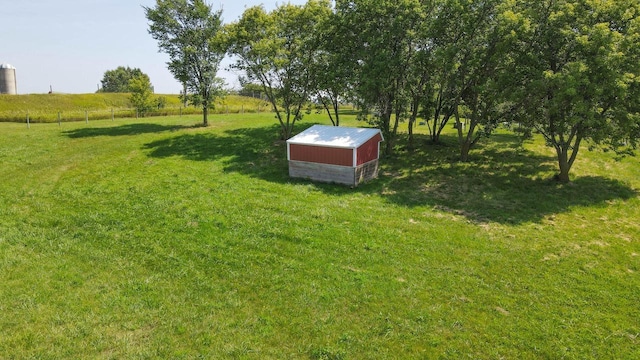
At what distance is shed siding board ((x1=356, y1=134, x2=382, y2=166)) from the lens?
2164 cm

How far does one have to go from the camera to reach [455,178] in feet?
75.2

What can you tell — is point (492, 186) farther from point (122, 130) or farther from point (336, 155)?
point (122, 130)

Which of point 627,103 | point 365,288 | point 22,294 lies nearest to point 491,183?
point 627,103

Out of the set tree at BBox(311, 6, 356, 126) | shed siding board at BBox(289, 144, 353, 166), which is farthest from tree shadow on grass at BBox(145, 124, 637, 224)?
tree at BBox(311, 6, 356, 126)

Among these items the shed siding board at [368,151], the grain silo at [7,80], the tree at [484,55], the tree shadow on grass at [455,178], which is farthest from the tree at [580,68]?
the grain silo at [7,80]

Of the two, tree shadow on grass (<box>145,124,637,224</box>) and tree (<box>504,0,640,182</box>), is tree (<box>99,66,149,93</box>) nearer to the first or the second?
tree shadow on grass (<box>145,124,637,224</box>)

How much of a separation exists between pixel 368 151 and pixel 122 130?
24.6 m

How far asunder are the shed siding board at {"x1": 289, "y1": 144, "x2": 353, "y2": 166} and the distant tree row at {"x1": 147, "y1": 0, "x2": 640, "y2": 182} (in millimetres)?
5622

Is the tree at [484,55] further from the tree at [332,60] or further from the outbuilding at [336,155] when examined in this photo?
the tree at [332,60]

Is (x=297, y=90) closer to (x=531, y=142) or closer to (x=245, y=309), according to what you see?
(x=531, y=142)

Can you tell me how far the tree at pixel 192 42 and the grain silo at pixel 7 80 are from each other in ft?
310

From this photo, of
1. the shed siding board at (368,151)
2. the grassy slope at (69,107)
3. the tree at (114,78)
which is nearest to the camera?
the shed siding board at (368,151)

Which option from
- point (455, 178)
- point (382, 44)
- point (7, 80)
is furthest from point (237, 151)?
point (7, 80)

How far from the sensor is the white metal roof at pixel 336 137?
2153 cm
